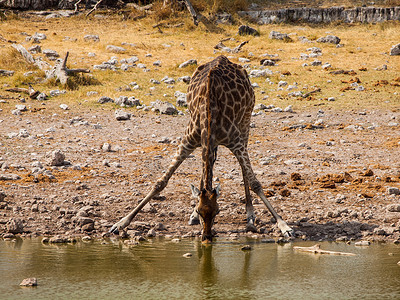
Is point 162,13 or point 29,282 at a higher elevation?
point 162,13

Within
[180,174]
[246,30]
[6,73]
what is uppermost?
[246,30]

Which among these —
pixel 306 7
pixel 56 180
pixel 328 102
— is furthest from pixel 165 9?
pixel 56 180

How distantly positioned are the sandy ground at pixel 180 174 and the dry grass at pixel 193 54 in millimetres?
A: 1391

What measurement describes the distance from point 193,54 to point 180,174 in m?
10.5

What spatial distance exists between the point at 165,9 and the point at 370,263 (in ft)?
63.9

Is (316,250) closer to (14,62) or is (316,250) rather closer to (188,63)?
(188,63)

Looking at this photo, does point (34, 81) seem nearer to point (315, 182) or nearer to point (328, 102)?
point (328, 102)

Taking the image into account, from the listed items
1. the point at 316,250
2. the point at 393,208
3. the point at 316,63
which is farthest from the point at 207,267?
the point at 316,63

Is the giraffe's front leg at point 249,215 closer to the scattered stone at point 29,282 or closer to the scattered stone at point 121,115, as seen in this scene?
the scattered stone at point 29,282

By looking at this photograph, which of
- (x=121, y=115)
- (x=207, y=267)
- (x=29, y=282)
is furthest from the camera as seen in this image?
(x=121, y=115)

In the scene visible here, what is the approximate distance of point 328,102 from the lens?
14.8m

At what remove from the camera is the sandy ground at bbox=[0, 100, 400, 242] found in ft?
23.9

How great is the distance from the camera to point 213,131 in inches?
256

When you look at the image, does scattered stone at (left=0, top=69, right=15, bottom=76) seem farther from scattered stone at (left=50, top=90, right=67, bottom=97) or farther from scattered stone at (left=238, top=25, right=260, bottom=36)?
scattered stone at (left=238, top=25, right=260, bottom=36)
